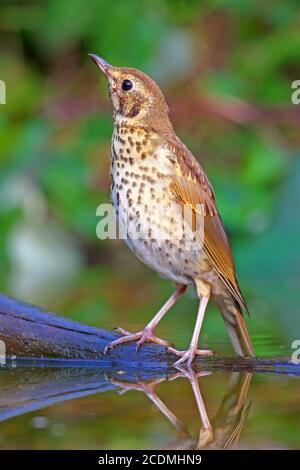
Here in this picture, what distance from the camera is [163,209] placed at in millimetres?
4305

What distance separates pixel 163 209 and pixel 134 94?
530 mm

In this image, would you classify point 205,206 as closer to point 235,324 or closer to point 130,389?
point 235,324

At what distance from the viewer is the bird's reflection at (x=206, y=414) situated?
3.20 m

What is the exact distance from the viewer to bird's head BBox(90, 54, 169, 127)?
4512mm

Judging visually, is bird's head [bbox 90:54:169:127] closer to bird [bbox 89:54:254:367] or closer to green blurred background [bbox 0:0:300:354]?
bird [bbox 89:54:254:367]

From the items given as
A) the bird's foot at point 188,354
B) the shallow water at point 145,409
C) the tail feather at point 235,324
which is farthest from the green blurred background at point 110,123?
the shallow water at point 145,409

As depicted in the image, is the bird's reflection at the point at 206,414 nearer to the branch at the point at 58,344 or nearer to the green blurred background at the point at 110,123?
the branch at the point at 58,344

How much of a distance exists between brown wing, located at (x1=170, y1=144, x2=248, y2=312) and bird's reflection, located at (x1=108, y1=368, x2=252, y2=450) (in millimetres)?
501


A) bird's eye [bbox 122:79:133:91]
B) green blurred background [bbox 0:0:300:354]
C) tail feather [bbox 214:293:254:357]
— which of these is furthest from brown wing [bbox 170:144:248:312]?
green blurred background [bbox 0:0:300:354]

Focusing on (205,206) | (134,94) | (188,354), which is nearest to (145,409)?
(188,354)

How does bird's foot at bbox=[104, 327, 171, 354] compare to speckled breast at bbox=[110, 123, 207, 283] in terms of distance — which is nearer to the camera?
bird's foot at bbox=[104, 327, 171, 354]

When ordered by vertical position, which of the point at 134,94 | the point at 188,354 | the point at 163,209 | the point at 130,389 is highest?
the point at 134,94

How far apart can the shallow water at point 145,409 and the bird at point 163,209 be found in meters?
0.24
